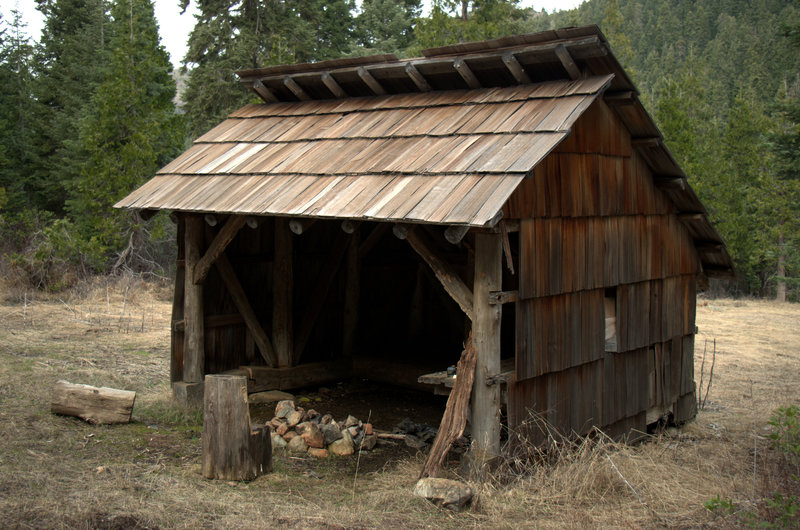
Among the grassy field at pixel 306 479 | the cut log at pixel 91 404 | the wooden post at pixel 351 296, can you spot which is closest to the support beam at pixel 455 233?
the grassy field at pixel 306 479

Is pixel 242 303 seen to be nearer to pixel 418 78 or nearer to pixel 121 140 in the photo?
pixel 418 78

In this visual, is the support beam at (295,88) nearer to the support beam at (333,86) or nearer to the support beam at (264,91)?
the support beam at (264,91)

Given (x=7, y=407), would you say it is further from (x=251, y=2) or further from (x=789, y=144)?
(x=251, y=2)

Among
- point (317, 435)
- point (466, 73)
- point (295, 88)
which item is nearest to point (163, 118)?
point (295, 88)

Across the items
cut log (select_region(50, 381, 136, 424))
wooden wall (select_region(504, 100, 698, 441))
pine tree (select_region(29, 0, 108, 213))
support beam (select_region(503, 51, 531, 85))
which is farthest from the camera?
pine tree (select_region(29, 0, 108, 213))

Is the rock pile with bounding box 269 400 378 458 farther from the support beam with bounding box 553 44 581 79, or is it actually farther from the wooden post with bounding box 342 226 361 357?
the support beam with bounding box 553 44 581 79

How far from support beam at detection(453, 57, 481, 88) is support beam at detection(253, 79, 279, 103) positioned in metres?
3.37

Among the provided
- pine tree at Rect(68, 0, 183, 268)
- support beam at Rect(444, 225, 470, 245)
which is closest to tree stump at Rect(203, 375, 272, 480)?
support beam at Rect(444, 225, 470, 245)

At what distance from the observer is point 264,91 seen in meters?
10.6

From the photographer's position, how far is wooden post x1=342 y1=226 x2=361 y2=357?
11148 millimetres

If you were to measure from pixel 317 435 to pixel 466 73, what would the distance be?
14.3 ft

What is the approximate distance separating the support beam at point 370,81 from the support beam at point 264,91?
194cm

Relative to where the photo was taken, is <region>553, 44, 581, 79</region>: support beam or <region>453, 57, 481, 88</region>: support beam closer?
<region>553, 44, 581, 79</region>: support beam

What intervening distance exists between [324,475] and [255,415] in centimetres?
235
